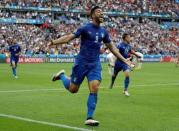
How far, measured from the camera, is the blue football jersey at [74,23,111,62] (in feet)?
36.0

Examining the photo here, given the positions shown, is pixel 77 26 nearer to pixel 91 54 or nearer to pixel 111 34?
pixel 111 34

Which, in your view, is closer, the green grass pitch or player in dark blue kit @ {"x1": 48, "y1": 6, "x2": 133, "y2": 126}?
the green grass pitch

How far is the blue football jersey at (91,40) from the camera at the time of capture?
10977 mm

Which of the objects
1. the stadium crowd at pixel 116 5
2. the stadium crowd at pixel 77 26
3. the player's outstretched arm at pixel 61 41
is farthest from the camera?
the stadium crowd at pixel 116 5

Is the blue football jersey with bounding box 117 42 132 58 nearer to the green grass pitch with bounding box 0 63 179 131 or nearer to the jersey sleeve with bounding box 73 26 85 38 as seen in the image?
the green grass pitch with bounding box 0 63 179 131

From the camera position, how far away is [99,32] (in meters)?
11.1

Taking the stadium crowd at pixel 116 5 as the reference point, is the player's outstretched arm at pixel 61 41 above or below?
above

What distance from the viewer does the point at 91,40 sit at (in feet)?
36.3

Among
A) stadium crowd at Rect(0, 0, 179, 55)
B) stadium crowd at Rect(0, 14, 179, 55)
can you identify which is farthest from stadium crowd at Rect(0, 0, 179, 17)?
stadium crowd at Rect(0, 14, 179, 55)

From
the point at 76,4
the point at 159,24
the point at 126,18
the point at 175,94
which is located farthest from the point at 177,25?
the point at 175,94

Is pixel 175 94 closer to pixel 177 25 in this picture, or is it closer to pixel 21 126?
pixel 21 126

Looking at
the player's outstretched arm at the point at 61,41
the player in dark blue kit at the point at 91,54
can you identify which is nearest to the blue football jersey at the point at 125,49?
the player in dark blue kit at the point at 91,54

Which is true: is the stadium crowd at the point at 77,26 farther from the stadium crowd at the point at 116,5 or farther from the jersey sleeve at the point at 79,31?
the jersey sleeve at the point at 79,31

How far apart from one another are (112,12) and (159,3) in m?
12.0
